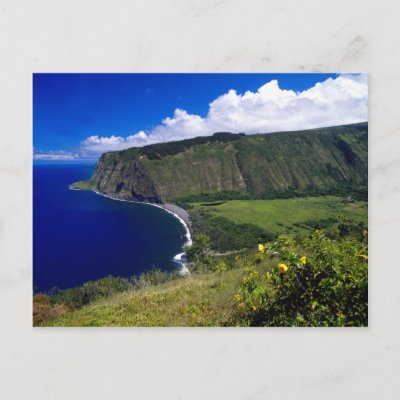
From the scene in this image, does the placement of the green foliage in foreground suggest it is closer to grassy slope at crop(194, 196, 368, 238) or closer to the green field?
the green field

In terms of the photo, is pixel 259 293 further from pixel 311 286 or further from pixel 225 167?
pixel 225 167

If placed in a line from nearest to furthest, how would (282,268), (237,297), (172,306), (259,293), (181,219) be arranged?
(282,268)
(259,293)
(237,297)
(172,306)
(181,219)

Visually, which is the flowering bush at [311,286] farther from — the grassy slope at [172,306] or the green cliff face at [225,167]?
the green cliff face at [225,167]

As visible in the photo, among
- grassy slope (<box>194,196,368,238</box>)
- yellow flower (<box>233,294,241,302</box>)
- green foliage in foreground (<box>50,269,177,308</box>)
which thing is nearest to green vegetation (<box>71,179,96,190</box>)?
green foliage in foreground (<box>50,269,177,308</box>)

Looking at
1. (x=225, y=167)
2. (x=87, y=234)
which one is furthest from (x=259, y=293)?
(x=87, y=234)
